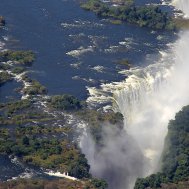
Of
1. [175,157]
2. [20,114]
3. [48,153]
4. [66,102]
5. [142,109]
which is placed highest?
[142,109]

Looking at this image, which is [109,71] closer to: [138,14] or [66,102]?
[66,102]

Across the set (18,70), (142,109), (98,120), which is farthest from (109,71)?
(98,120)

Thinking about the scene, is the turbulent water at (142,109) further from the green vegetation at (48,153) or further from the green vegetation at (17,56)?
the green vegetation at (17,56)

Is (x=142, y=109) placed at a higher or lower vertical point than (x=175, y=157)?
higher

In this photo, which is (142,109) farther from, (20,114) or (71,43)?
(20,114)

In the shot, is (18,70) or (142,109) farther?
(18,70)

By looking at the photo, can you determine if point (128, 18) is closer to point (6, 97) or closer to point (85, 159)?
point (6, 97)

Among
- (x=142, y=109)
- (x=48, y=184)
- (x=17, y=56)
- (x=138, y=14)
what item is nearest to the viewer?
(x=48, y=184)

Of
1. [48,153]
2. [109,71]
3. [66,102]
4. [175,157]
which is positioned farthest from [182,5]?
[48,153]

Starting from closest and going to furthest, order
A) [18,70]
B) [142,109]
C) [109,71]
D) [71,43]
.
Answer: [142,109] < [18,70] < [109,71] < [71,43]
